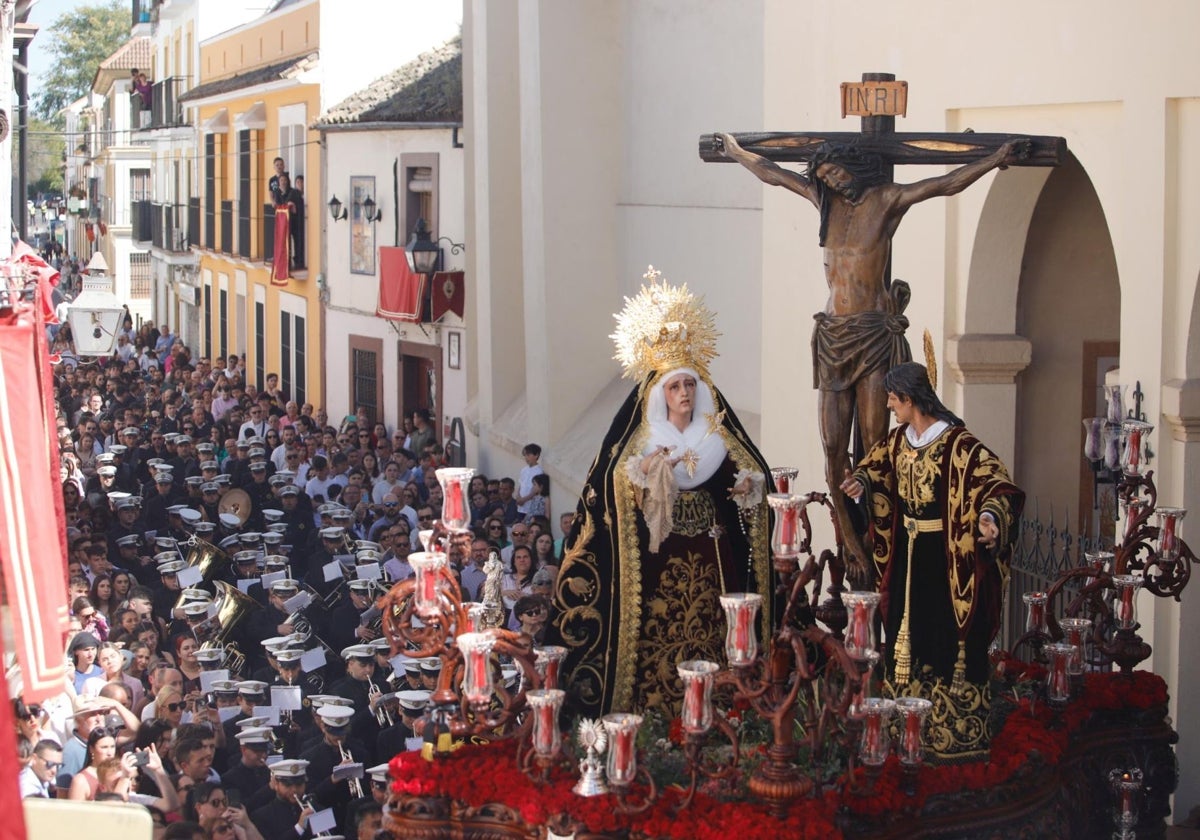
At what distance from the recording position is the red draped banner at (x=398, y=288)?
794 inches

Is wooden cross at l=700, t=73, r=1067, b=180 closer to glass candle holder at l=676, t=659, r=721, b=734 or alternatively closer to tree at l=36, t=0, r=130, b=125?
glass candle holder at l=676, t=659, r=721, b=734

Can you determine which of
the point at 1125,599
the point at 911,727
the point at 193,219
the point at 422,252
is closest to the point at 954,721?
the point at 911,727

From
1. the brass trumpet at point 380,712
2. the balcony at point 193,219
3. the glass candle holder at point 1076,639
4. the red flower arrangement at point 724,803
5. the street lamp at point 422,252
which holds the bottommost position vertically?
the brass trumpet at point 380,712

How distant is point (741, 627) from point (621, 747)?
56cm

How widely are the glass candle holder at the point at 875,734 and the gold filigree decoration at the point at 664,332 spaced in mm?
1636

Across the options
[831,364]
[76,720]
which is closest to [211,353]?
[76,720]

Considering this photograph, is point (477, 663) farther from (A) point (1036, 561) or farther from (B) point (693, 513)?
(A) point (1036, 561)

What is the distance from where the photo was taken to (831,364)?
23.1 feet

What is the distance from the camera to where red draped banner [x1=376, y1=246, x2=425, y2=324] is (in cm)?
2016

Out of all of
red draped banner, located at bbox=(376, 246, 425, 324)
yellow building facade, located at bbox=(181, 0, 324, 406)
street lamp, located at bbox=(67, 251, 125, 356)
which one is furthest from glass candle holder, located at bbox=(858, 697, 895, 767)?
yellow building facade, located at bbox=(181, 0, 324, 406)

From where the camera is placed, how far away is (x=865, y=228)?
6.99m

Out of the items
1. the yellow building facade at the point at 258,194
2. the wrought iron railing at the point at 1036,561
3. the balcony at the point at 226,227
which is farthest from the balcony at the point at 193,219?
the wrought iron railing at the point at 1036,561

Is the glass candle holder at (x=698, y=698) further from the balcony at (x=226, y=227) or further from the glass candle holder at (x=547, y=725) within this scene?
the balcony at (x=226, y=227)

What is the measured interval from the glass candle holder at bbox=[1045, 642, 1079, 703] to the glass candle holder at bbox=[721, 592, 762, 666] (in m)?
1.77
